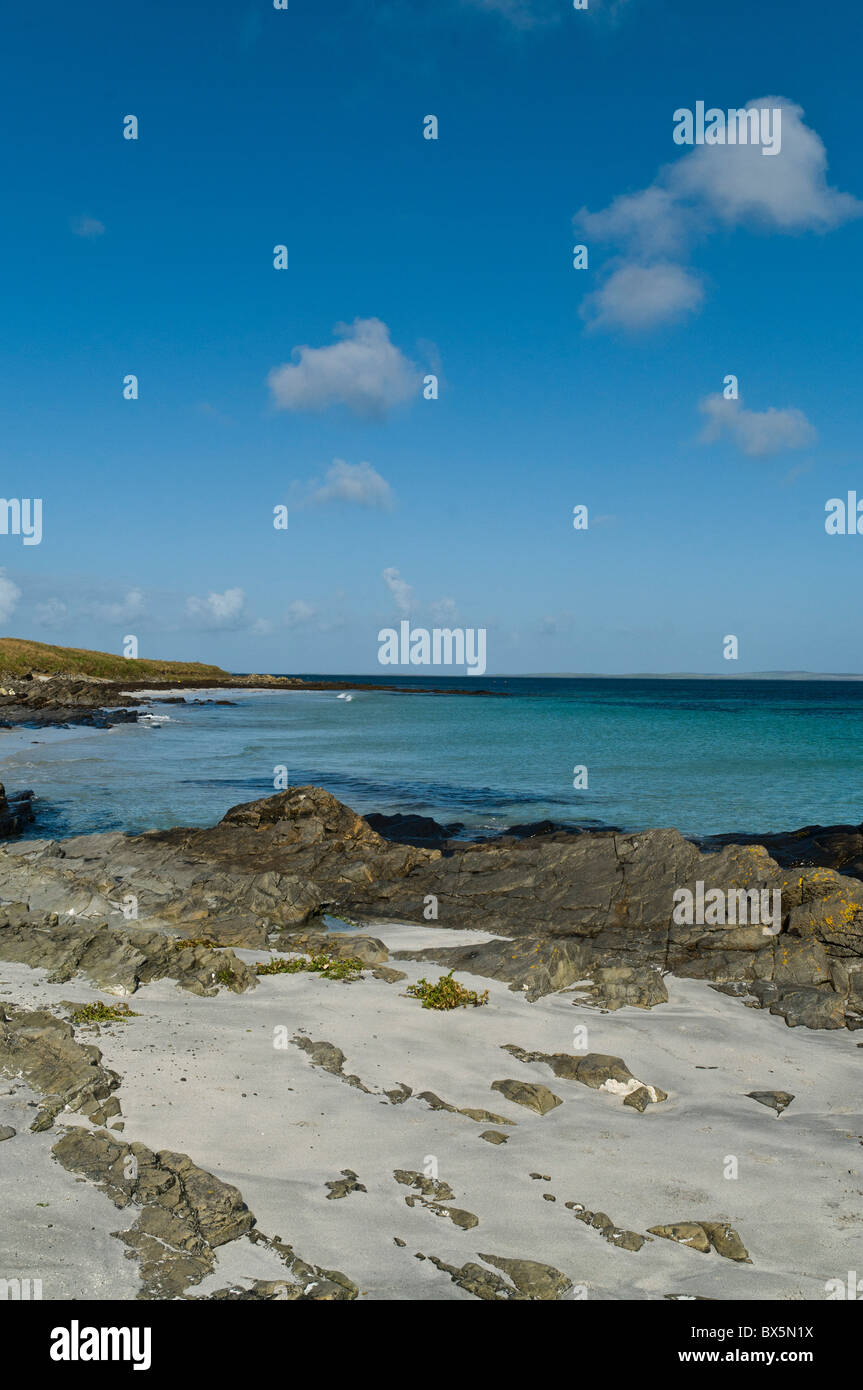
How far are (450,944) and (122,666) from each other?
169324 millimetres

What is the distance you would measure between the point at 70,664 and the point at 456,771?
11829cm

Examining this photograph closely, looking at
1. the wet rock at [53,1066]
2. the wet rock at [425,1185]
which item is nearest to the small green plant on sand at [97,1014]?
the wet rock at [53,1066]

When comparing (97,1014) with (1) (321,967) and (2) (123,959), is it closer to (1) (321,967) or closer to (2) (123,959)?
(2) (123,959)

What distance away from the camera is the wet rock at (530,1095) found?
8.60m

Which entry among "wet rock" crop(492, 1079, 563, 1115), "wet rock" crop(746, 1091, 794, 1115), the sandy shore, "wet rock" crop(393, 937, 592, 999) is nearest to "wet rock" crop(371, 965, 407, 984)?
the sandy shore

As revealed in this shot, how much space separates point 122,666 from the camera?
17150 cm

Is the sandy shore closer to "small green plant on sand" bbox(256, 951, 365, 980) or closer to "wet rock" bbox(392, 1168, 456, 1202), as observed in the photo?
"wet rock" bbox(392, 1168, 456, 1202)

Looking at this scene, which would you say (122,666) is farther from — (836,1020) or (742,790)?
(836,1020)

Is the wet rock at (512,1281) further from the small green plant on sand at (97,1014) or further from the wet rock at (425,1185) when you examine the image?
the small green plant on sand at (97,1014)

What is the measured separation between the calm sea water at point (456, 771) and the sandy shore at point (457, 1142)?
719 inches

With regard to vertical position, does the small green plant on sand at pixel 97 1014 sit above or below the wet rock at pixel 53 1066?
below

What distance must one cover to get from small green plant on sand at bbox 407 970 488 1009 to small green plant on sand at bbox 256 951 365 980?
1139 millimetres

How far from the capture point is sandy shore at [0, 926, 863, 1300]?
588 centimetres

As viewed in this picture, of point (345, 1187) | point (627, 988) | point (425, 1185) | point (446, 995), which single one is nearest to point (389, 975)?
point (446, 995)
